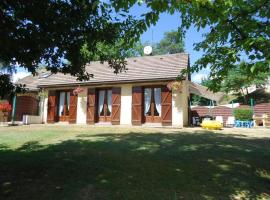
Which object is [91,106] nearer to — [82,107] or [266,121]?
[82,107]

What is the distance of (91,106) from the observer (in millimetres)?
17781

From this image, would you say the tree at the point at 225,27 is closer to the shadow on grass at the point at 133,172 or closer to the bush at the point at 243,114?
the shadow on grass at the point at 133,172

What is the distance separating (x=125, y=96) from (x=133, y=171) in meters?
11.5

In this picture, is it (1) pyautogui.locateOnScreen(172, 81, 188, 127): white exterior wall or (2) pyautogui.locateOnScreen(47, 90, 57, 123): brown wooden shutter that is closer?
(1) pyautogui.locateOnScreen(172, 81, 188, 127): white exterior wall

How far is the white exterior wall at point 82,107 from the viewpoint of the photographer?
58.9 ft

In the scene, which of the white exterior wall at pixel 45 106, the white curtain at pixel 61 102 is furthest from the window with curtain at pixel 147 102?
the white exterior wall at pixel 45 106

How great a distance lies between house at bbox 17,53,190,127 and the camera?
1598 centimetres

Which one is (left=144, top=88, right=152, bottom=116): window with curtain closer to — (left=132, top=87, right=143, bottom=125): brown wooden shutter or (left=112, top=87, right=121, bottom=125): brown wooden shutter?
(left=132, top=87, right=143, bottom=125): brown wooden shutter

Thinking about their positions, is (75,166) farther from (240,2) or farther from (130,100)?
(130,100)

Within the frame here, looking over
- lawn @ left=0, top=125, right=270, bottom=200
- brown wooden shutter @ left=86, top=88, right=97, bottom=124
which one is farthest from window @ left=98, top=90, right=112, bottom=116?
lawn @ left=0, top=125, right=270, bottom=200

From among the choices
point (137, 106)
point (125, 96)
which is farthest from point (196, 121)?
point (125, 96)

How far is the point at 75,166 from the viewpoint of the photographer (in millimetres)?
6016

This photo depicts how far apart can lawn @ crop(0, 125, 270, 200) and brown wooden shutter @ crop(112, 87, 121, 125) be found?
8.19 meters

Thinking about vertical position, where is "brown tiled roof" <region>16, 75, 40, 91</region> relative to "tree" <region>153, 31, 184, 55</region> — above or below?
below
